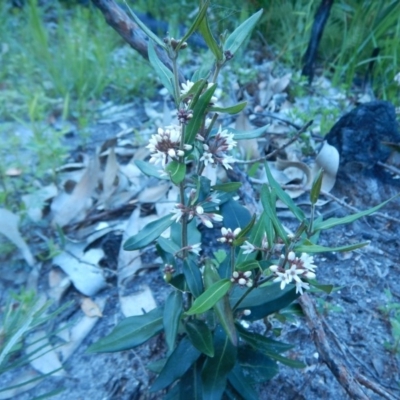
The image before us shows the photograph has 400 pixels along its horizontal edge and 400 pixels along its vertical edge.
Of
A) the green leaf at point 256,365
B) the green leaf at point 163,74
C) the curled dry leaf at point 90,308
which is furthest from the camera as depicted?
the curled dry leaf at point 90,308

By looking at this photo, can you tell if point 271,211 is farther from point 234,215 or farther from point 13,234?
Result: point 13,234

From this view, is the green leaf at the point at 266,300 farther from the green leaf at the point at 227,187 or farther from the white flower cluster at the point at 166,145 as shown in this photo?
the white flower cluster at the point at 166,145

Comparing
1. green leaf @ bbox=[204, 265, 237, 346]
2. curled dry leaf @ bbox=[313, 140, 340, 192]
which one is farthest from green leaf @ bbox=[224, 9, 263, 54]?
curled dry leaf @ bbox=[313, 140, 340, 192]

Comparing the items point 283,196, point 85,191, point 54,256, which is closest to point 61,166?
point 85,191

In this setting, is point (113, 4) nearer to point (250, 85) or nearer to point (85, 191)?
point (85, 191)

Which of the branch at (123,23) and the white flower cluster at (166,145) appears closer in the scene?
the white flower cluster at (166,145)

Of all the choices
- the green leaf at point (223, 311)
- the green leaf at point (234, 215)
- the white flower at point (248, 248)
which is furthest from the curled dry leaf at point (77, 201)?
the white flower at point (248, 248)
